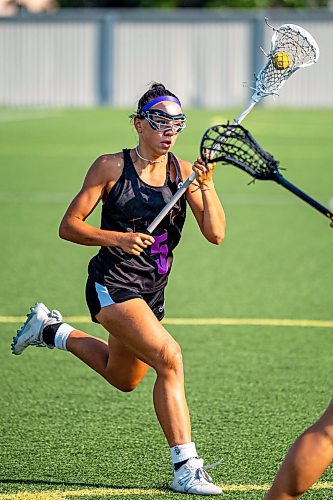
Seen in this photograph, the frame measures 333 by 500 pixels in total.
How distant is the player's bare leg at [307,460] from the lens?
15.8 feet

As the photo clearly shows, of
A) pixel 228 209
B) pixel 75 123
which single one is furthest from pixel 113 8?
pixel 228 209

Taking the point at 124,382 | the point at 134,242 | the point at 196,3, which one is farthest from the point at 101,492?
the point at 196,3

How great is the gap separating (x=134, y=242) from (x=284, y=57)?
1168 millimetres

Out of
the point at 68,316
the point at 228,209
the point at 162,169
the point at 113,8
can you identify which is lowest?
the point at 113,8

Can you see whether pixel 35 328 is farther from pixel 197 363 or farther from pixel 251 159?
pixel 251 159

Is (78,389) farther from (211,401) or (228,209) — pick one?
(228,209)

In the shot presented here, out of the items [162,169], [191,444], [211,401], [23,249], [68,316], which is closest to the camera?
[191,444]

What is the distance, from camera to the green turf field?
625cm

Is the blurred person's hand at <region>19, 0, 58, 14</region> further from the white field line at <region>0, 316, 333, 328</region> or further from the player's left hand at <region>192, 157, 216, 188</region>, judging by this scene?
the player's left hand at <region>192, 157, 216, 188</region>

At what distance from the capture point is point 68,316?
33.4ft

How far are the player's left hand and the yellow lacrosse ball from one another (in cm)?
57

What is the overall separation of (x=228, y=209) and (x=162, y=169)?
1156 centimetres

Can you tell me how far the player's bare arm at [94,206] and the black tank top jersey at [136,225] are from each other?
5cm

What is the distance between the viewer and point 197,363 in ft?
28.7
